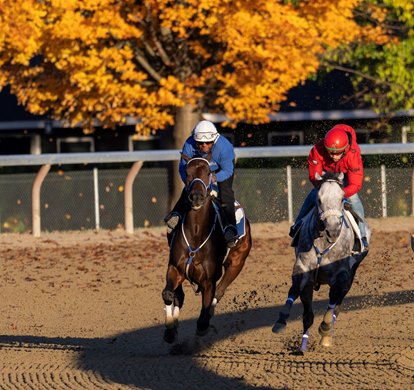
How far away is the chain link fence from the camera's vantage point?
23.6 metres

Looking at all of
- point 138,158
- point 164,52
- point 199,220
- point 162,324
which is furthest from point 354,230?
point 164,52

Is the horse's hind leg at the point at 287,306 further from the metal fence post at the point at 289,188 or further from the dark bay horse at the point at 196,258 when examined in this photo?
the metal fence post at the point at 289,188

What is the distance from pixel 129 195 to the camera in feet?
73.4

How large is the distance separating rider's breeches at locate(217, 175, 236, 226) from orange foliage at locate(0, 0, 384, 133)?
38.7ft

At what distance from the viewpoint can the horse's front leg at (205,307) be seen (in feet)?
36.8

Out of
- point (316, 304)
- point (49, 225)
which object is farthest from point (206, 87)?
point (316, 304)

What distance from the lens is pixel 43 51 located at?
23969 millimetres

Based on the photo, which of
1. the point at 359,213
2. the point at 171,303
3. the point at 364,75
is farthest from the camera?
the point at 364,75

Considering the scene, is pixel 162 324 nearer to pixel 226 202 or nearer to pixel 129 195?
pixel 226 202

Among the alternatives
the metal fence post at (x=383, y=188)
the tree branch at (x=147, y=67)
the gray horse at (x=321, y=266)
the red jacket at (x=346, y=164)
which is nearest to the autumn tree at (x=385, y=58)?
the metal fence post at (x=383, y=188)

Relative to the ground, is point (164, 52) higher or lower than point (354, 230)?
higher

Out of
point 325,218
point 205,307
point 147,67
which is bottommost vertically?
point 205,307

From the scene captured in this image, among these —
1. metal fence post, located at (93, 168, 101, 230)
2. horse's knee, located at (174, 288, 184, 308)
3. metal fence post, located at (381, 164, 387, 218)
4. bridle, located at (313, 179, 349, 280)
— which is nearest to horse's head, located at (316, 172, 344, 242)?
bridle, located at (313, 179, 349, 280)

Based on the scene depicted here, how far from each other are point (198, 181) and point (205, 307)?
125 cm
